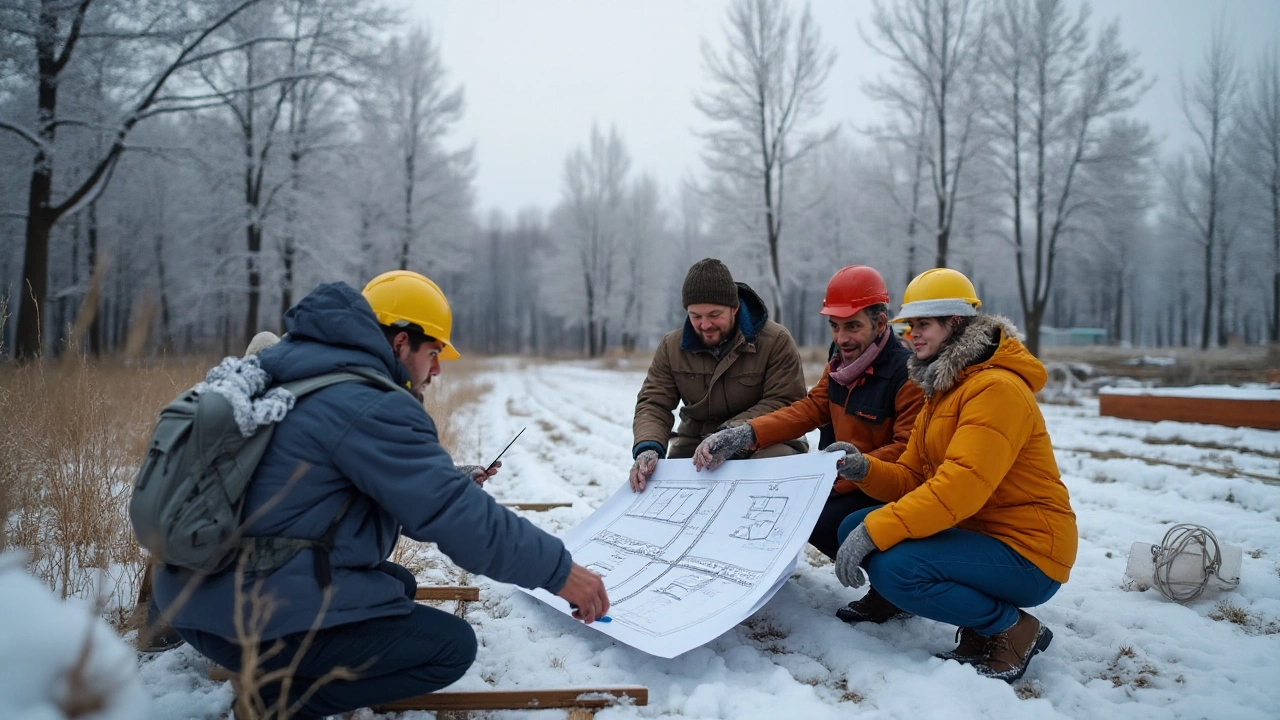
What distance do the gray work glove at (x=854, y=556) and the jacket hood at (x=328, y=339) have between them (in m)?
1.70

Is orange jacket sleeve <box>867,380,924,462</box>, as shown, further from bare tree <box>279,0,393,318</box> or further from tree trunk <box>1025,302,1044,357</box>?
tree trunk <box>1025,302,1044,357</box>

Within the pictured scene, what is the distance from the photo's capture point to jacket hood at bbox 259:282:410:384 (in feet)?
5.97

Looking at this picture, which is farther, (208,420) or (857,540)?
(857,540)

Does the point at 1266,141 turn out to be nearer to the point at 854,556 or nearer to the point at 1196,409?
the point at 1196,409

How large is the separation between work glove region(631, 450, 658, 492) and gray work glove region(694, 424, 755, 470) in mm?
258

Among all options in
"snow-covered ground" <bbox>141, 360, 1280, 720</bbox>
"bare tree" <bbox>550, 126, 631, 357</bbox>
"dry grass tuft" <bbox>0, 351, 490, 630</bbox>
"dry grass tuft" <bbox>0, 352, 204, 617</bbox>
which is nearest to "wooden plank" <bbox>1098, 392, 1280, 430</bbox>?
"snow-covered ground" <bbox>141, 360, 1280, 720</bbox>

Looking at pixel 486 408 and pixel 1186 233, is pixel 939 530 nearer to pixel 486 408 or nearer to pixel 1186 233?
pixel 486 408

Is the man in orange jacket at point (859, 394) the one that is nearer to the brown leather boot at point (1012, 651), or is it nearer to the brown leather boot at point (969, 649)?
the brown leather boot at point (969, 649)

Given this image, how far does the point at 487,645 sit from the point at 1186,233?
37067 mm

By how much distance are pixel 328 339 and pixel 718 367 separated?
2.27 meters

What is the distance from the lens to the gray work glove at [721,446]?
3.15m

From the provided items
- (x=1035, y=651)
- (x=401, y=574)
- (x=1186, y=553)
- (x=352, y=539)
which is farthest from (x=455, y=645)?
(x=1186, y=553)

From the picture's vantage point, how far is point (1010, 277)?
40844mm

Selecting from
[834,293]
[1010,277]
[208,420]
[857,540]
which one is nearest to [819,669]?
[857,540]
